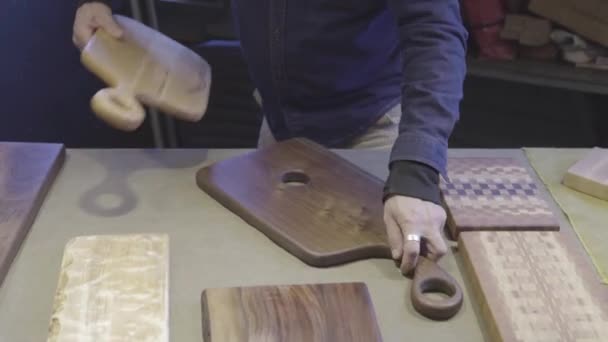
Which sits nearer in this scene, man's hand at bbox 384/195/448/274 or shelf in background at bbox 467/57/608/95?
man's hand at bbox 384/195/448/274

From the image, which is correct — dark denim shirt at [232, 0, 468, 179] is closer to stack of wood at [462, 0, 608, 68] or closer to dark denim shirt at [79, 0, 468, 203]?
dark denim shirt at [79, 0, 468, 203]

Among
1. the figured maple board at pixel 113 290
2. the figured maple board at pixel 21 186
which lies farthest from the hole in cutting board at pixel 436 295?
the figured maple board at pixel 21 186

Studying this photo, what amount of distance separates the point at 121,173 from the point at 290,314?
1.07 ft

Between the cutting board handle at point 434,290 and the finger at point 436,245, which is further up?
the finger at point 436,245

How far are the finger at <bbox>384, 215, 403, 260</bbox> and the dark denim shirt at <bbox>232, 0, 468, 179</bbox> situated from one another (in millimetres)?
65

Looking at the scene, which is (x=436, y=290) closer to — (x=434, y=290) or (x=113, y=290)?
(x=434, y=290)

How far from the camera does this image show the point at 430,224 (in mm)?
687

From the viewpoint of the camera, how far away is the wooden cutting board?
72 cm

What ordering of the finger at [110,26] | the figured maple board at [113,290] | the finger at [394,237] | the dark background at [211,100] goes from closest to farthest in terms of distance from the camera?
the figured maple board at [113,290]
the finger at [394,237]
the finger at [110,26]
the dark background at [211,100]

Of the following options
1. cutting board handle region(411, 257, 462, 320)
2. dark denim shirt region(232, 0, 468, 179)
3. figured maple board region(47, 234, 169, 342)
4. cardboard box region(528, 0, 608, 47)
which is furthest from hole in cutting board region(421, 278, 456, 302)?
cardboard box region(528, 0, 608, 47)

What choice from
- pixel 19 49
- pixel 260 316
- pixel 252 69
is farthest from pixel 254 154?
pixel 19 49

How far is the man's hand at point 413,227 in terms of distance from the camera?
68 cm

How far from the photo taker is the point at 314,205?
0.77 metres

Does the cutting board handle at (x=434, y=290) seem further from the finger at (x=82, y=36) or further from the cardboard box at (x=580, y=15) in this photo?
the cardboard box at (x=580, y=15)
